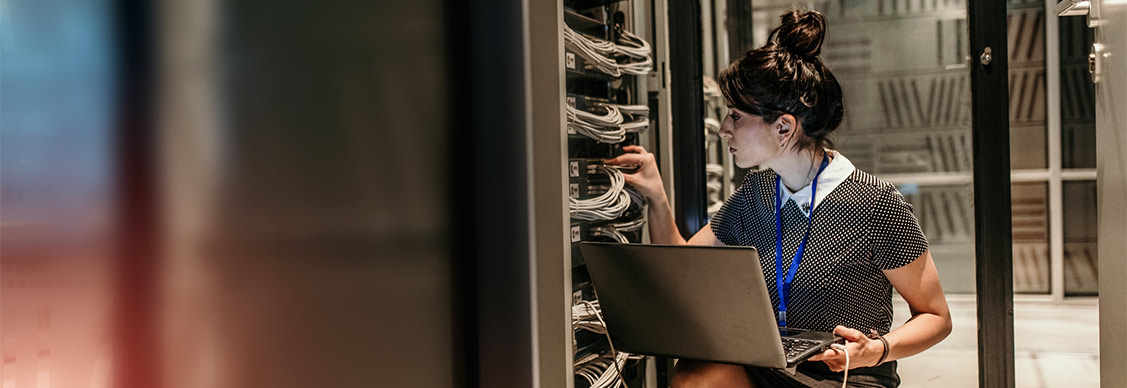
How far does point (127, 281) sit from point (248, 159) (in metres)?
0.33

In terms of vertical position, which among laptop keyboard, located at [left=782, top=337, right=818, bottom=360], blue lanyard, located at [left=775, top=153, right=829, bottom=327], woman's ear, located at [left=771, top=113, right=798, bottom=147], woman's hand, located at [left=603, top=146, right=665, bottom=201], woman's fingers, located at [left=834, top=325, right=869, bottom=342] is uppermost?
woman's ear, located at [left=771, top=113, right=798, bottom=147]

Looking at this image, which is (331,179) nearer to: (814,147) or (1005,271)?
(814,147)

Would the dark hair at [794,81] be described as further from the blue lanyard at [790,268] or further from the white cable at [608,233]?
the white cable at [608,233]

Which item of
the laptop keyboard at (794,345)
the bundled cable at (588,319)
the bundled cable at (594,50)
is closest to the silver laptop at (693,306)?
the laptop keyboard at (794,345)

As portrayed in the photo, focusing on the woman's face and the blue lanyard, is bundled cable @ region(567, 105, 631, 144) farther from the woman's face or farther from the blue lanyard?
the blue lanyard

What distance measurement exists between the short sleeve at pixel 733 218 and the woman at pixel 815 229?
5cm

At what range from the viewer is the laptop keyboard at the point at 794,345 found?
156 centimetres

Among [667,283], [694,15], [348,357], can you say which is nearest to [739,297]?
[667,283]

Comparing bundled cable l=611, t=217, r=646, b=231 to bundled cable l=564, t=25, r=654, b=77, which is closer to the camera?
bundled cable l=564, t=25, r=654, b=77

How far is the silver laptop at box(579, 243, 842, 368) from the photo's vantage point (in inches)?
61.2

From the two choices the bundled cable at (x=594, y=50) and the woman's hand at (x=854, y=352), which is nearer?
the woman's hand at (x=854, y=352)

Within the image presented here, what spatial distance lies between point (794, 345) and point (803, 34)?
0.71 meters

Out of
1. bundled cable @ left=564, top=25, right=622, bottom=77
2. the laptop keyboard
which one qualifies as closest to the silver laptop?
the laptop keyboard

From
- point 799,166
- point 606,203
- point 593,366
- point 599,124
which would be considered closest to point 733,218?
point 799,166
